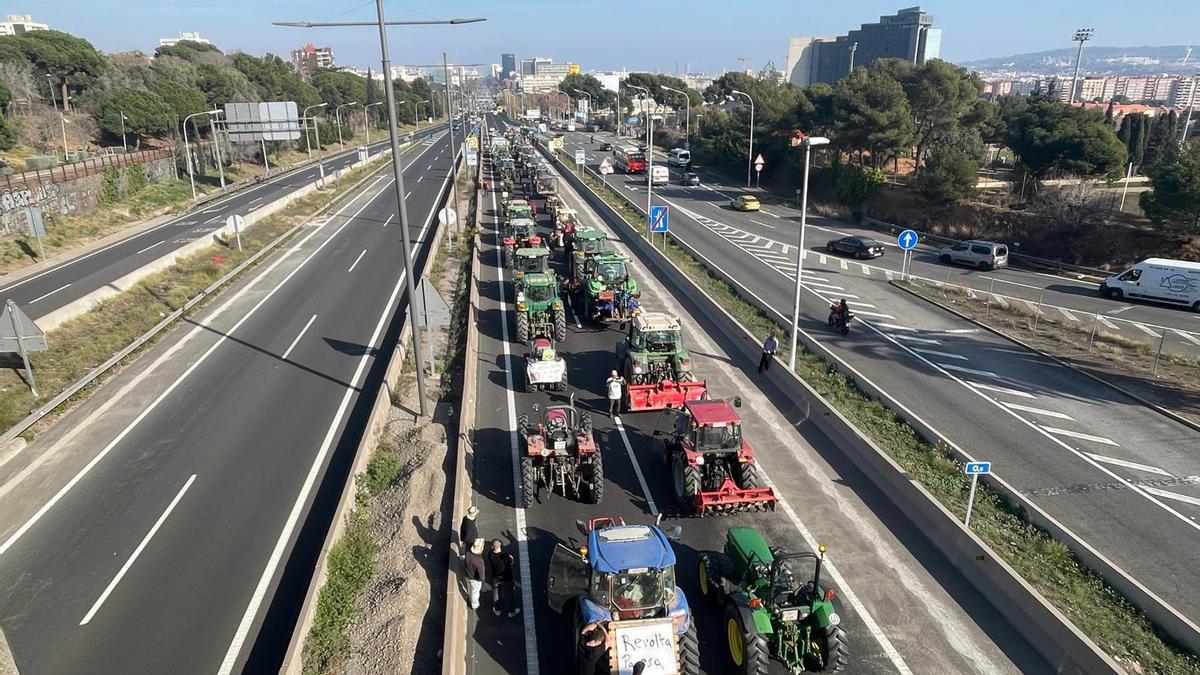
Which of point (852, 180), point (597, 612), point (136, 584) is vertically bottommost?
point (136, 584)

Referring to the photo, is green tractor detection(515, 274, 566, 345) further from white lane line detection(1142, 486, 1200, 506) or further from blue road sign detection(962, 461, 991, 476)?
white lane line detection(1142, 486, 1200, 506)

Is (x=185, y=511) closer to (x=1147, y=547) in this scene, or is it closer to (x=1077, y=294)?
(x=1147, y=547)

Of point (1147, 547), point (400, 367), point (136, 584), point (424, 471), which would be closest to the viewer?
point (136, 584)

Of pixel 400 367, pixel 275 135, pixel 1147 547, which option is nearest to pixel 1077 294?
pixel 1147 547

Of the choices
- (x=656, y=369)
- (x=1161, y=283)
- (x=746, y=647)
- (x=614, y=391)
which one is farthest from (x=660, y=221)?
(x=746, y=647)

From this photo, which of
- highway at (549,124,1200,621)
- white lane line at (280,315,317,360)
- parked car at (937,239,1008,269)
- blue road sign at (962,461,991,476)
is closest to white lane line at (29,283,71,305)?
white lane line at (280,315,317,360)

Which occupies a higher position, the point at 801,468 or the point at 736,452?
the point at 736,452

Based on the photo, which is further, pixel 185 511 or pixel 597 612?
pixel 185 511

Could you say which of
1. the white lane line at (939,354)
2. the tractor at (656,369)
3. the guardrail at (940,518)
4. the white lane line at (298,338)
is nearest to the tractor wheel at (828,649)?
the guardrail at (940,518)
